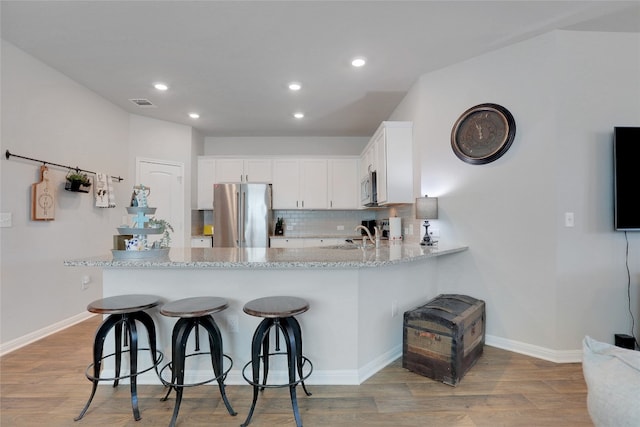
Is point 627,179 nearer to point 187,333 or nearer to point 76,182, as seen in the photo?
point 187,333

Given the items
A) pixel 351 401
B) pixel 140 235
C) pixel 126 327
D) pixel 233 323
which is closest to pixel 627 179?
pixel 351 401

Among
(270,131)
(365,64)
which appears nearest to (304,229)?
(270,131)

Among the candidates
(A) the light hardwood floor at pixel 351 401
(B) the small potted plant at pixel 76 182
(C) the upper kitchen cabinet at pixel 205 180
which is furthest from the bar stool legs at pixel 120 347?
(C) the upper kitchen cabinet at pixel 205 180

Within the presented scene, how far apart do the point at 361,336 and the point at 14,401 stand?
2.29m

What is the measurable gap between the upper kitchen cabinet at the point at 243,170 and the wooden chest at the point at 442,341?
3.65 metres

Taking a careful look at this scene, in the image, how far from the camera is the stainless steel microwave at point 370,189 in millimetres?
4070

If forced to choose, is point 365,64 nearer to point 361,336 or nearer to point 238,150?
point 361,336

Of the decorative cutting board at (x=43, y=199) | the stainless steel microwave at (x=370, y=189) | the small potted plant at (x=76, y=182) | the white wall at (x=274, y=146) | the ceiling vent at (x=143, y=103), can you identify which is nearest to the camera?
the decorative cutting board at (x=43, y=199)

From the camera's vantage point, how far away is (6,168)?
8.84ft

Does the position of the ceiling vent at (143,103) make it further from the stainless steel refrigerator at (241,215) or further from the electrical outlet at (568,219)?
the electrical outlet at (568,219)

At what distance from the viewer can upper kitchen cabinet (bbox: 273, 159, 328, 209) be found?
5.30 meters

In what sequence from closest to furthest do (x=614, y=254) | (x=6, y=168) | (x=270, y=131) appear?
(x=614, y=254) → (x=6, y=168) → (x=270, y=131)

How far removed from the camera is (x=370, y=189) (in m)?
4.27

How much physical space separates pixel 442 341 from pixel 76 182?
12.7 ft
